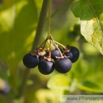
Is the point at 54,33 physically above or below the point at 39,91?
above

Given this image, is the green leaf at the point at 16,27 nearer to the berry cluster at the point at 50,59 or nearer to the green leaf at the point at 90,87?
the berry cluster at the point at 50,59

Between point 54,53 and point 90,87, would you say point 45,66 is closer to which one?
point 54,53

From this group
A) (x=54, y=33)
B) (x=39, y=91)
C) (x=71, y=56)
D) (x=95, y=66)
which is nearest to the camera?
(x=71, y=56)

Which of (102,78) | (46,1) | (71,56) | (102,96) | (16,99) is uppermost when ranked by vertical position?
(46,1)

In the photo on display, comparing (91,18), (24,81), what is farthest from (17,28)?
(91,18)

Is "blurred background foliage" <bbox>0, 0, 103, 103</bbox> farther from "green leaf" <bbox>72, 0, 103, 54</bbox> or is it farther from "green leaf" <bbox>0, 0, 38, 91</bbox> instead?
"green leaf" <bbox>72, 0, 103, 54</bbox>

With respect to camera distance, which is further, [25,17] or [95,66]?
[95,66]

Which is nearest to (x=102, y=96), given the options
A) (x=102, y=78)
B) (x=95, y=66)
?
(x=102, y=78)

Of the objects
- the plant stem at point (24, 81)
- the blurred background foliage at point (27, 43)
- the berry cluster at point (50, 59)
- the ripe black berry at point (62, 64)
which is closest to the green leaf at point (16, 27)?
the blurred background foliage at point (27, 43)

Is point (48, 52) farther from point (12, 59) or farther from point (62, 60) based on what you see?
point (12, 59)
